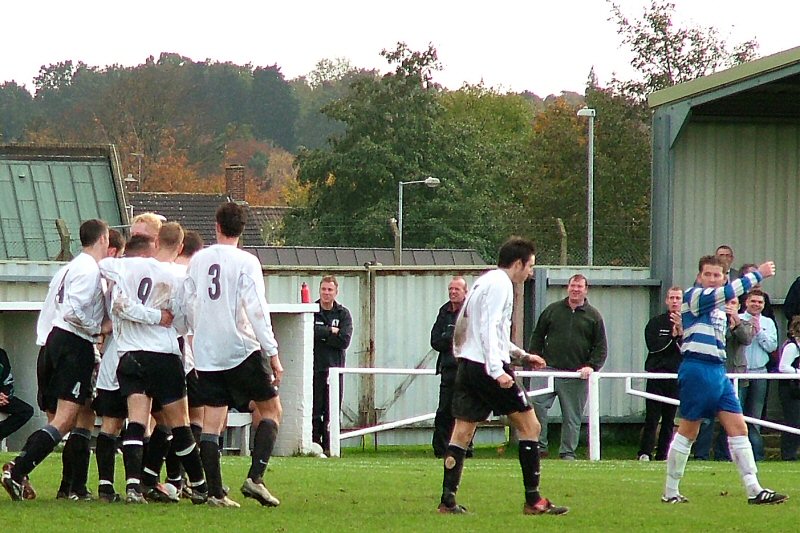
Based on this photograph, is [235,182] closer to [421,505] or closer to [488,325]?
[421,505]

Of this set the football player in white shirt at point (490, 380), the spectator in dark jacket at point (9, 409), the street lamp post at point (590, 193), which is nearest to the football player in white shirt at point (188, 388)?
the football player in white shirt at point (490, 380)

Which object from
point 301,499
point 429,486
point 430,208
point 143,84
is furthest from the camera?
point 143,84

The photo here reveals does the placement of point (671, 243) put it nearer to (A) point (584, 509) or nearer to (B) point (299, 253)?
(A) point (584, 509)

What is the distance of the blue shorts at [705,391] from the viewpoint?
10531 millimetres

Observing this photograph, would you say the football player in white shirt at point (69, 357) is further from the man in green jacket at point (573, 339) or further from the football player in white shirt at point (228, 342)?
the man in green jacket at point (573, 339)

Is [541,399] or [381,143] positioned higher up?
[381,143]

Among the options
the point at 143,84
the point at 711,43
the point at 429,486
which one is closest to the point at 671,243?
the point at 429,486

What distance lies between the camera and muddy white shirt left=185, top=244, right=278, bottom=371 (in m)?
9.73

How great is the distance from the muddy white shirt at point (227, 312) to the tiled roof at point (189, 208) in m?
56.5

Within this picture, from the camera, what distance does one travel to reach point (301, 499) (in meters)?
10.6

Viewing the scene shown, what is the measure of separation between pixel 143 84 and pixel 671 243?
267 ft

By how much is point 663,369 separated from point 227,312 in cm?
858

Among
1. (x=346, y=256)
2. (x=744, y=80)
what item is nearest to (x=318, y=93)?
(x=346, y=256)

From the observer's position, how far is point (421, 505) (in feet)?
33.9
